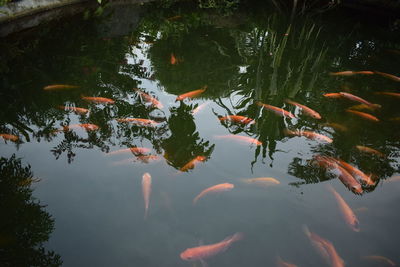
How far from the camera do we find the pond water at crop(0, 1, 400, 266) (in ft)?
6.91

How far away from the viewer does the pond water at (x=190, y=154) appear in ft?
6.91

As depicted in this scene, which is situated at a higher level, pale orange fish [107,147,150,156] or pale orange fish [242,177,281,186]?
pale orange fish [107,147,150,156]

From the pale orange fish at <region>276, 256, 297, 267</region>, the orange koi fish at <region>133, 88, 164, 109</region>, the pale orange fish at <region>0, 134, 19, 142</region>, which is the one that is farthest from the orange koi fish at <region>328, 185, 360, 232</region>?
the pale orange fish at <region>0, 134, 19, 142</region>

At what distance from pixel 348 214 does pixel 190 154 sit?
1.47 m

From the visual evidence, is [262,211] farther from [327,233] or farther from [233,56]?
[233,56]

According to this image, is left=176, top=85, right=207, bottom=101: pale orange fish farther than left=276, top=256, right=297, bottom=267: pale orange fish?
Yes

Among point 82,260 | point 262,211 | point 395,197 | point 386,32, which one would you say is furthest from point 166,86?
point 386,32

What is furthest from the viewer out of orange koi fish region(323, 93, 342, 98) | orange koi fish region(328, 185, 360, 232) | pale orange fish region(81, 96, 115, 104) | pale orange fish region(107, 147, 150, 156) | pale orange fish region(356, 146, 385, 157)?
orange koi fish region(323, 93, 342, 98)

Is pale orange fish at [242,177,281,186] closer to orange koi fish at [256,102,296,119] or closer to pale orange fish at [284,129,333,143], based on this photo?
pale orange fish at [284,129,333,143]

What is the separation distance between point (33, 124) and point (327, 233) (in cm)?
301

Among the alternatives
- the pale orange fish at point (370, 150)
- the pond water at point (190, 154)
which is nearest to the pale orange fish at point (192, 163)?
the pond water at point (190, 154)

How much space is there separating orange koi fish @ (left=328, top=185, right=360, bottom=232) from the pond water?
1 centimetres

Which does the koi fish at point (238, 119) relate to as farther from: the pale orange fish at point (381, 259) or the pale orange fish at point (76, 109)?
the pale orange fish at point (381, 259)

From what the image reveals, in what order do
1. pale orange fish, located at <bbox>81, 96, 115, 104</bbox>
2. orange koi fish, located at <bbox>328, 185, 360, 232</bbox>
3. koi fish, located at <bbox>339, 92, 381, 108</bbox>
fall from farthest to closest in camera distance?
koi fish, located at <bbox>339, 92, 381, 108</bbox>, pale orange fish, located at <bbox>81, 96, 115, 104</bbox>, orange koi fish, located at <bbox>328, 185, 360, 232</bbox>
